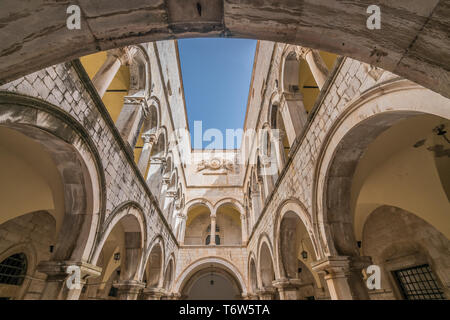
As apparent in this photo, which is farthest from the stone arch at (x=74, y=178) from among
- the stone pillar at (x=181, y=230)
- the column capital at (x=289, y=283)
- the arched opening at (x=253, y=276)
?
the stone pillar at (x=181, y=230)

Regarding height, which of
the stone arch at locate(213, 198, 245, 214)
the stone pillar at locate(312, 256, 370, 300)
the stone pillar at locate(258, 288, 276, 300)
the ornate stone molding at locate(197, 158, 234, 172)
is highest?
the ornate stone molding at locate(197, 158, 234, 172)

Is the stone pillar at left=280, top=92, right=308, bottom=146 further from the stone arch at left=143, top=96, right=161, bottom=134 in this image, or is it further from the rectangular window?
the rectangular window

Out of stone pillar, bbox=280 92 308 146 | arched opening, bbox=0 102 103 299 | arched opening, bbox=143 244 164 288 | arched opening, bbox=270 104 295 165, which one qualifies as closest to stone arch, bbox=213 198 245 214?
arched opening, bbox=143 244 164 288

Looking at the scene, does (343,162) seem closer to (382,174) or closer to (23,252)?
(382,174)

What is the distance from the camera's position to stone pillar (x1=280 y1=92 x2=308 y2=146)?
17.8 feet

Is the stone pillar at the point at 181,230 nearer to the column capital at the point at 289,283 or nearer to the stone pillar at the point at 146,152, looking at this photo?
the stone pillar at the point at 146,152

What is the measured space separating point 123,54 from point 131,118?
1.53m

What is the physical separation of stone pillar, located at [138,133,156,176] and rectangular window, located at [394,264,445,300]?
26.9ft

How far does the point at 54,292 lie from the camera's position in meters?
3.08

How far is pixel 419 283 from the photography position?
234 inches

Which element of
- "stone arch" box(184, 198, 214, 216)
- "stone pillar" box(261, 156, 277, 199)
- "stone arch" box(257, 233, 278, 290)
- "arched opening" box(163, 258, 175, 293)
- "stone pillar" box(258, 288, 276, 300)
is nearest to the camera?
"stone pillar" box(261, 156, 277, 199)
